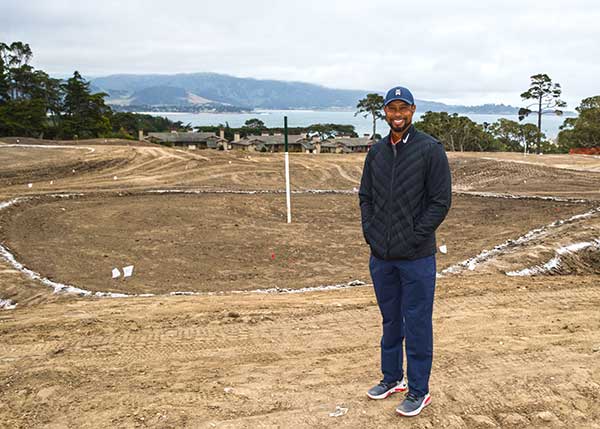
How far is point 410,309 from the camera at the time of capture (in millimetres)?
3881

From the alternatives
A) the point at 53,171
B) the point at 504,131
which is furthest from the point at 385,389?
the point at 504,131

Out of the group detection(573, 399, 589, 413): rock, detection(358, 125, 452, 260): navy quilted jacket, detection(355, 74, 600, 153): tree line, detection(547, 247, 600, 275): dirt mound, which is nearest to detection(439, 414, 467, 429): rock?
detection(573, 399, 589, 413): rock

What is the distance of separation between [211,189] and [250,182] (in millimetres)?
3271

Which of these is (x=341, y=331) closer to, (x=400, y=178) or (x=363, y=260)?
(x=400, y=178)

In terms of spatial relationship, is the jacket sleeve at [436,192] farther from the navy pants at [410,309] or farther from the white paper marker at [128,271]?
the white paper marker at [128,271]

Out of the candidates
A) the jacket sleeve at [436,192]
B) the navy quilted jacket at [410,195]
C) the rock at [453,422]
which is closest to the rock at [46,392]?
the navy quilted jacket at [410,195]

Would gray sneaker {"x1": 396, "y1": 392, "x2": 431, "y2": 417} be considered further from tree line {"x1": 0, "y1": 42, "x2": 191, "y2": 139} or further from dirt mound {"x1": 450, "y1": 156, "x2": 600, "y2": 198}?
tree line {"x1": 0, "y1": 42, "x2": 191, "y2": 139}

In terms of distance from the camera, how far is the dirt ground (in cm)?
425

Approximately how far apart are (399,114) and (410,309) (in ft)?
4.73

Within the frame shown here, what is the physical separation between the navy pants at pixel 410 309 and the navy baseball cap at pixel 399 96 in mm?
1160

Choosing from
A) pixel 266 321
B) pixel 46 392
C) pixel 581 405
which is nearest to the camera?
pixel 581 405

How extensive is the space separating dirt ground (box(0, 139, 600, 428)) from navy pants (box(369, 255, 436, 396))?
416 millimetres

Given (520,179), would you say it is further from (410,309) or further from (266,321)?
(410,309)

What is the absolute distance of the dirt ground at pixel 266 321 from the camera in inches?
167
